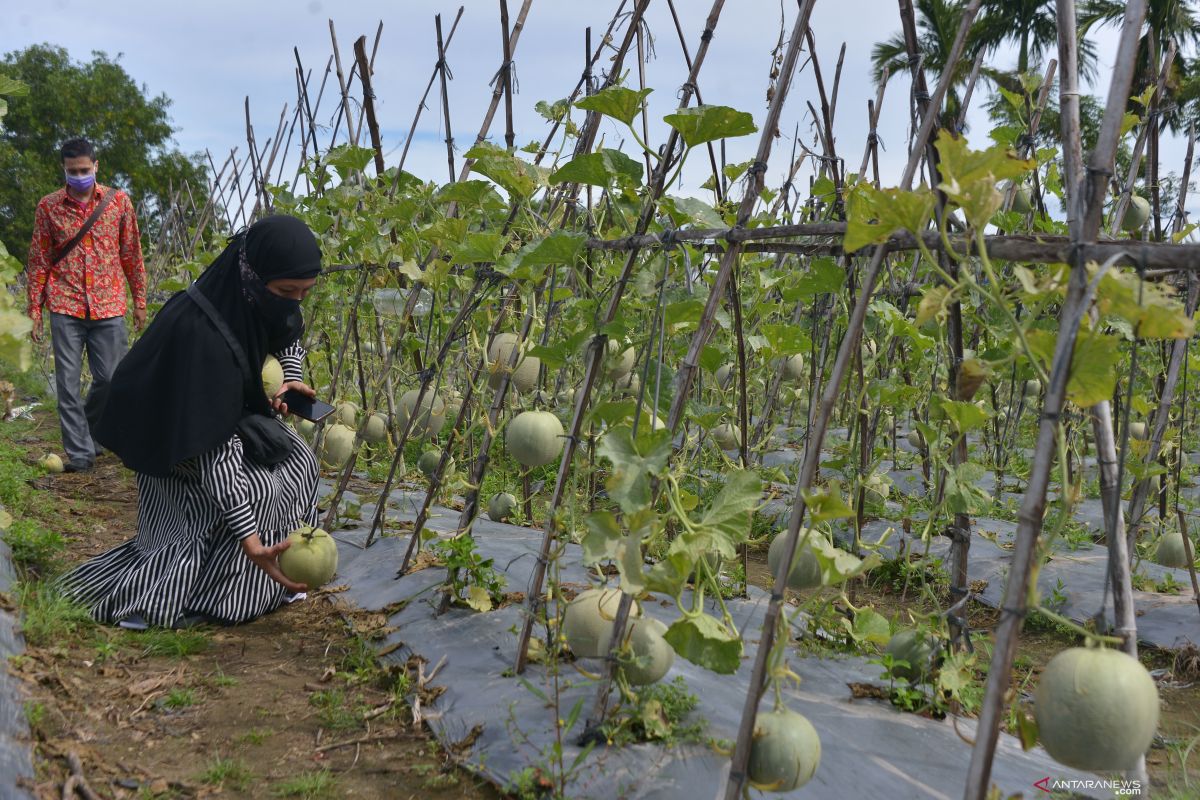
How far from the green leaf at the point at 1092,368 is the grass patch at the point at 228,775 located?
187cm

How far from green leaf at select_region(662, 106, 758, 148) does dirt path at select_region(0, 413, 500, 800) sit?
4.75 ft

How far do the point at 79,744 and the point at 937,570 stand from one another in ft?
10.4

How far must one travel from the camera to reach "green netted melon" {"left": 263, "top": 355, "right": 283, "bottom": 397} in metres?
3.14

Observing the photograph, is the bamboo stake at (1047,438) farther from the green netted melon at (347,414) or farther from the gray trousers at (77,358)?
the gray trousers at (77,358)

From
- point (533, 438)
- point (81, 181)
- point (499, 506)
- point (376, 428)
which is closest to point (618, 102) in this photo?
point (533, 438)

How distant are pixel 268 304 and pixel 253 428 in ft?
1.37

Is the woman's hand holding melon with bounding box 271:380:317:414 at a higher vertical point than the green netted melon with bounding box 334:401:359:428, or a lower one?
higher

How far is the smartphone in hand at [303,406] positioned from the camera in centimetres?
333

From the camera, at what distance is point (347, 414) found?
4469mm

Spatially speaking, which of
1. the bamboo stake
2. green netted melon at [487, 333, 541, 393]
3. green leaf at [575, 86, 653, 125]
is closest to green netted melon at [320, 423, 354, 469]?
green netted melon at [487, 333, 541, 393]

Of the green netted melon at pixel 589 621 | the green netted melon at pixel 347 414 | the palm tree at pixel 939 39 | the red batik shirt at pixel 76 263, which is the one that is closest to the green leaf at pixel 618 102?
the green netted melon at pixel 589 621

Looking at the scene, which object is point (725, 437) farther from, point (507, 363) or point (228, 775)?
point (228, 775)

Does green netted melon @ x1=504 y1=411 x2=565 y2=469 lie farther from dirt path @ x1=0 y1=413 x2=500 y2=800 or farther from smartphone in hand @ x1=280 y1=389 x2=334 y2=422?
smartphone in hand @ x1=280 y1=389 x2=334 y2=422

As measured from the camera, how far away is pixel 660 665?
1.79 metres
